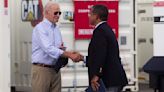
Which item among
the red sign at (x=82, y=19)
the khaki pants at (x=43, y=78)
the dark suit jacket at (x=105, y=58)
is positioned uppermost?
the red sign at (x=82, y=19)

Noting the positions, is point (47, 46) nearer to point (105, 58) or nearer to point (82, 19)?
point (105, 58)

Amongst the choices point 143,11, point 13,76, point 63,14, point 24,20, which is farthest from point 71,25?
point 143,11

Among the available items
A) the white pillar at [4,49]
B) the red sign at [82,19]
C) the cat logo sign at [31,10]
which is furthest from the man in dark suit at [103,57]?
the cat logo sign at [31,10]

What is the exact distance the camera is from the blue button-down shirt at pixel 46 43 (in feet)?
19.9

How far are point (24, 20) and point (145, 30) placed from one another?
3.54 m

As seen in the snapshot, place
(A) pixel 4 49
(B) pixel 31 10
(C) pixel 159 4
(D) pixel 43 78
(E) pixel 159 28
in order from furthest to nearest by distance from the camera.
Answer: (B) pixel 31 10 → (A) pixel 4 49 → (C) pixel 159 4 → (E) pixel 159 28 → (D) pixel 43 78

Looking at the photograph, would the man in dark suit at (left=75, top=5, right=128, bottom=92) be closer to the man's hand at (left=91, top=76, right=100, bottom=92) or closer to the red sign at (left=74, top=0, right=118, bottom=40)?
the man's hand at (left=91, top=76, right=100, bottom=92)

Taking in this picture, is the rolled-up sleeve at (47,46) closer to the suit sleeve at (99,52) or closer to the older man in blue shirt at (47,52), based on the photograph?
the older man in blue shirt at (47,52)

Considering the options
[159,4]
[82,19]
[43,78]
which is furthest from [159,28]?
[43,78]

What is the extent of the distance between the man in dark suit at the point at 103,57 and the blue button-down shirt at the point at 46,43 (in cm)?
60

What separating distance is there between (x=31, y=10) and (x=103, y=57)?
4.49m

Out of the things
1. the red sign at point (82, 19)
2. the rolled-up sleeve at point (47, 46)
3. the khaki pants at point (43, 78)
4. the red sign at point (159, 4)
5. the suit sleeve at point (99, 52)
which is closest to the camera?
the suit sleeve at point (99, 52)

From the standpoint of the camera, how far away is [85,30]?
9.35 metres

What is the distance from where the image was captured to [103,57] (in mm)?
5516
